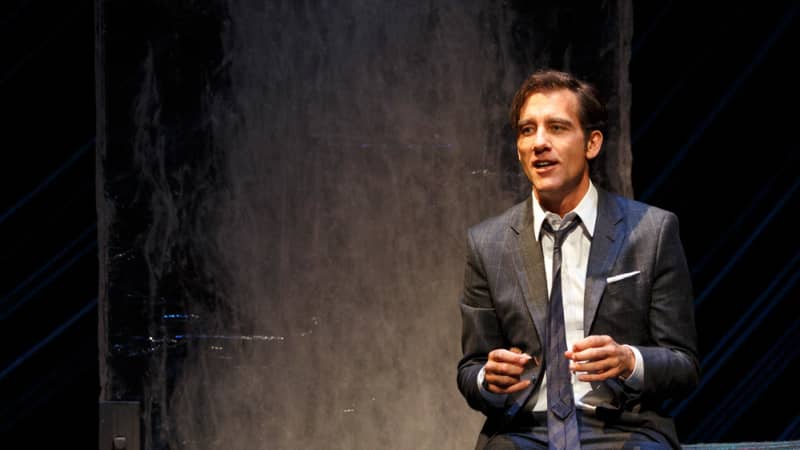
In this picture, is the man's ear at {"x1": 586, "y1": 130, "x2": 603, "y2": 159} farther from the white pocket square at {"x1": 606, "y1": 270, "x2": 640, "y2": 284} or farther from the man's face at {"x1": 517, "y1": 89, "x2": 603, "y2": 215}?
the white pocket square at {"x1": 606, "y1": 270, "x2": 640, "y2": 284}

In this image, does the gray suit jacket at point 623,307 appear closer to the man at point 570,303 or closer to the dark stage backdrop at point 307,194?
the man at point 570,303

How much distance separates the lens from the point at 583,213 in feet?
6.97

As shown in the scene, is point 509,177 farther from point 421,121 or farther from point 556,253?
point 556,253

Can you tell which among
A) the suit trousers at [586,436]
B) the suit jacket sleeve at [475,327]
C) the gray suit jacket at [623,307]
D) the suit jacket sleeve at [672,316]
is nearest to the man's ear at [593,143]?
the gray suit jacket at [623,307]

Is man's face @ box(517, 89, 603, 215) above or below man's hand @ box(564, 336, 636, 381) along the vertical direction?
above

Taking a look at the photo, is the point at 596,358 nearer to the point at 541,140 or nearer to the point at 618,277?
the point at 618,277

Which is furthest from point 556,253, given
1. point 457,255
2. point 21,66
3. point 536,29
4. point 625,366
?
point 21,66

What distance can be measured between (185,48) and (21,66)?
0.88 metres

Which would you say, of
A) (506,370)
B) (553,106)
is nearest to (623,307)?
(506,370)

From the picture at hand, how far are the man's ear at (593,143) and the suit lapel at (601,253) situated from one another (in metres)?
0.14


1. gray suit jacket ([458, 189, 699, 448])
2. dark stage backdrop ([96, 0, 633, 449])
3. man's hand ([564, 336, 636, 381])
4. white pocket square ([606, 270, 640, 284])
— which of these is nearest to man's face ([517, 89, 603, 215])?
gray suit jacket ([458, 189, 699, 448])

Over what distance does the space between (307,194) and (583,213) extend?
1009 millimetres

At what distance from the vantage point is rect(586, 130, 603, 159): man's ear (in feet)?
7.04

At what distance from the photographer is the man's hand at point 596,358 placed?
179cm
